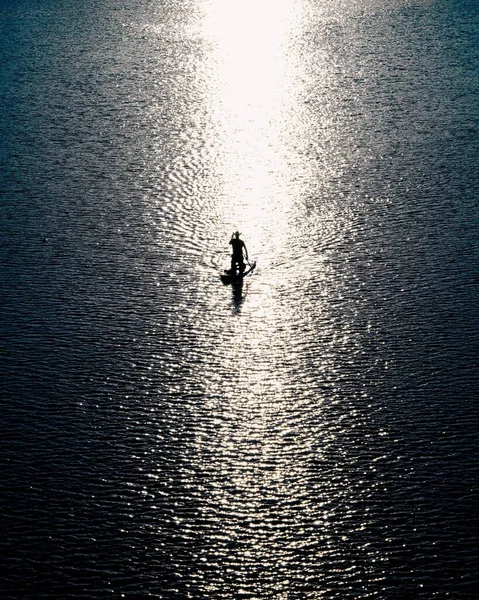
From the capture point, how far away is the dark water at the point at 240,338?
61.6ft

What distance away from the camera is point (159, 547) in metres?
18.8

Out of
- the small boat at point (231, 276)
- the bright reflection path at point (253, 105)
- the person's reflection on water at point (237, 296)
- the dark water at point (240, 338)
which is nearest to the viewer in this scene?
the dark water at point (240, 338)

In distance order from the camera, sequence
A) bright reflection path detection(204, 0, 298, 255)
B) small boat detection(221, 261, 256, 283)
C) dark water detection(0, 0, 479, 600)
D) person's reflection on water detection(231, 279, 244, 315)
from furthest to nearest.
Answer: bright reflection path detection(204, 0, 298, 255) < small boat detection(221, 261, 256, 283) < person's reflection on water detection(231, 279, 244, 315) < dark water detection(0, 0, 479, 600)

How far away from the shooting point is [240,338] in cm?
2656

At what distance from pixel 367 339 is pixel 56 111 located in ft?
81.3

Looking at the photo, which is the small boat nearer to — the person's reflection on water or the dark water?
the person's reflection on water

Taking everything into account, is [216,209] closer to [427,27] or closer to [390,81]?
[390,81]

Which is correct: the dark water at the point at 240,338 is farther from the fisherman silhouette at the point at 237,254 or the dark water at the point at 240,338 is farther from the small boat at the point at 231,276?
the fisherman silhouette at the point at 237,254

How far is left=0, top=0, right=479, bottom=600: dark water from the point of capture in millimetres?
18766

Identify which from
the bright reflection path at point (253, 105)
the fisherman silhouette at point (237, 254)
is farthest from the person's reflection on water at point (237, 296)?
the bright reflection path at point (253, 105)

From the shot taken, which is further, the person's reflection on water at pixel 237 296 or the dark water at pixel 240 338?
the person's reflection on water at pixel 237 296

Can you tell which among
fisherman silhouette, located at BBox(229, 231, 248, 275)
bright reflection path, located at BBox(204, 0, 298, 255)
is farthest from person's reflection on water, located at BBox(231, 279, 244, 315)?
bright reflection path, located at BBox(204, 0, 298, 255)

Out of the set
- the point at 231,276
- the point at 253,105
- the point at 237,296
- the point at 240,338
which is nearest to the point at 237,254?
the point at 231,276

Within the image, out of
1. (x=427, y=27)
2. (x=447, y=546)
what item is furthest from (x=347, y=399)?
(x=427, y=27)
